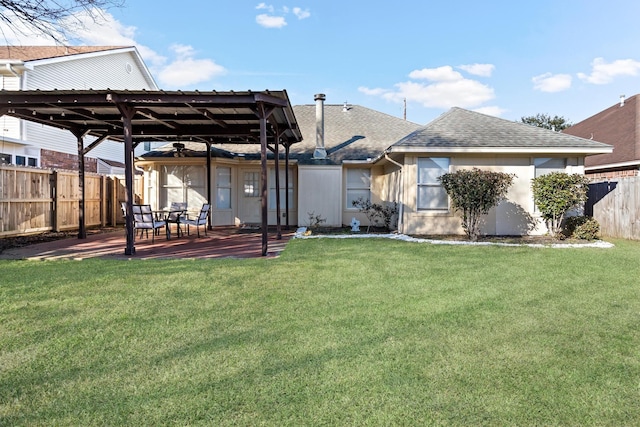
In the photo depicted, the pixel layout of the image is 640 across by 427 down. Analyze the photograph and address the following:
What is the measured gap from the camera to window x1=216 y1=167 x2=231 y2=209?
14157 mm

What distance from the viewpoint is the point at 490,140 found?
34.7 ft

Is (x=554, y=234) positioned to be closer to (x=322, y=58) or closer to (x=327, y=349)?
(x=327, y=349)

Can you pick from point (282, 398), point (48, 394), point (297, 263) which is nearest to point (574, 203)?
point (297, 263)

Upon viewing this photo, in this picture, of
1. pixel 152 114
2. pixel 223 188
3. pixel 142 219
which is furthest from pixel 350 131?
pixel 142 219

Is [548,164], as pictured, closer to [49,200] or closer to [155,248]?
[155,248]

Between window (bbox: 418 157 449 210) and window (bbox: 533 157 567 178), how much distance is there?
2539 mm

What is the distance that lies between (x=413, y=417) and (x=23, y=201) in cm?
1206

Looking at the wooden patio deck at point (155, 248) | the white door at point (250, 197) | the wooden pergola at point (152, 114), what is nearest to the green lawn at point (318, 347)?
the wooden patio deck at point (155, 248)

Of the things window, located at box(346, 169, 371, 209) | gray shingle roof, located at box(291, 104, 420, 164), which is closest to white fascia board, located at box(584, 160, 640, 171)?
gray shingle roof, located at box(291, 104, 420, 164)

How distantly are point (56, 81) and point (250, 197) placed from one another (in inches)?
378

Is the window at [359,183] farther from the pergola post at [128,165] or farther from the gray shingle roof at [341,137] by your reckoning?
the pergola post at [128,165]

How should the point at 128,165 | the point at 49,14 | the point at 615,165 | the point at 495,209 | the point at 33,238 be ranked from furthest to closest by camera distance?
the point at 615,165 → the point at 495,209 → the point at 33,238 → the point at 128,165 → the point at 49,14

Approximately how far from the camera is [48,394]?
255 centimetres

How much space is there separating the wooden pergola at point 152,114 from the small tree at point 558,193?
6597mm
